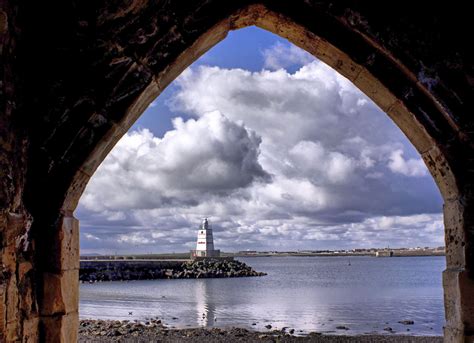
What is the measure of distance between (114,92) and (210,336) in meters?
10.5

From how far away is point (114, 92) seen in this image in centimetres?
311

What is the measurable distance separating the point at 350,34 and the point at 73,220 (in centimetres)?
202

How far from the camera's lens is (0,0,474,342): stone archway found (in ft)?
9.78

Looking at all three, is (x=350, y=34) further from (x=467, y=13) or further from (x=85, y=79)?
(x=85, y=79)

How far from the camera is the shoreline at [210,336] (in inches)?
468

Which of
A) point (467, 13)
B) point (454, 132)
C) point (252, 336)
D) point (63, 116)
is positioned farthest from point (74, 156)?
point (252, 336)

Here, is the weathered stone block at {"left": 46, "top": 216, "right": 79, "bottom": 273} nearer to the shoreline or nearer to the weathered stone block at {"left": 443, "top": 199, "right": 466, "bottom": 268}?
the weathered stone block at {"left": 443, "top": 199, "right": 466, "bottom": 268}

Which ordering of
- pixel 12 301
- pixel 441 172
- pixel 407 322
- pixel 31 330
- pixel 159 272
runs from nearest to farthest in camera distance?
1. pixel 12 301
2. pixel 31 330
3. pixel 441 172
4. pixel 407 322
5. pixel 159 272

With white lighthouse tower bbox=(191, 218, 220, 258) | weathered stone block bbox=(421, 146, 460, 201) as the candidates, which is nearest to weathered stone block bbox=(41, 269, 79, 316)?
weathered stone block bbox=(421, 146, 460, 201)

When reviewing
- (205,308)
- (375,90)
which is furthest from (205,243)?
(375,90)

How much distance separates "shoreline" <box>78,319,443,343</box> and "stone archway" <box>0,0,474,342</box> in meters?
8.85

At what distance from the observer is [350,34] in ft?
10.7

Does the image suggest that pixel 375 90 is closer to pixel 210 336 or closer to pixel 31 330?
pixel 31 330

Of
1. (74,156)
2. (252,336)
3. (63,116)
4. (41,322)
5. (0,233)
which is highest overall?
(63,116)
